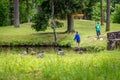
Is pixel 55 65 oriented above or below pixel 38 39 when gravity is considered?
above

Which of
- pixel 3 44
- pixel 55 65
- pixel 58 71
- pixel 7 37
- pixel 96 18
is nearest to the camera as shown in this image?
pixel 58 71

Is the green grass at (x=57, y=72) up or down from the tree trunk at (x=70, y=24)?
up

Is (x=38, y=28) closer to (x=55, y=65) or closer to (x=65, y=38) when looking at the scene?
(x=65, y=38)

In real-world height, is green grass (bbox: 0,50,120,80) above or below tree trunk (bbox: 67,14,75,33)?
above

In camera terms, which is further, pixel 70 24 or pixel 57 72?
pixel 70 24

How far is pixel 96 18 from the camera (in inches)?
3231

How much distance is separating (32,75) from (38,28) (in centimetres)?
3260

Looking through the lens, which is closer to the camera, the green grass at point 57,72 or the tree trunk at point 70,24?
the green grass at point 57,72

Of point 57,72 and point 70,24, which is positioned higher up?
point 57,72

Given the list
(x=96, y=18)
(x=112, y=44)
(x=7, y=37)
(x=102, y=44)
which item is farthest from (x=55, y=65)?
(x=96, y=18)

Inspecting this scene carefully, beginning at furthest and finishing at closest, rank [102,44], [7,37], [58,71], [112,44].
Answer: [7,37] → [102,44] → [112,44] → [58,71]

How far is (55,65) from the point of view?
10055 millimetres

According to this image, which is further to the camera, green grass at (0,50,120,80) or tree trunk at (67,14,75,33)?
tree trunk at (67,14,75,33)

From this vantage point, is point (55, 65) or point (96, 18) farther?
point (96, 18)
